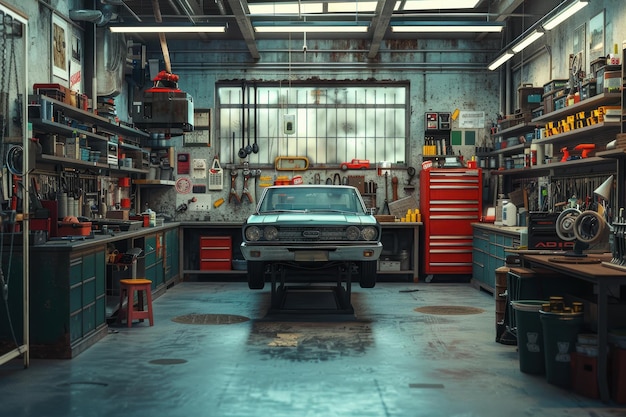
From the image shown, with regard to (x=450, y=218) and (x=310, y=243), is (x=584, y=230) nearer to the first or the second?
(x=310, y=243)

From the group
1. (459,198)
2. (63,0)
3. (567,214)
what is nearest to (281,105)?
(459,198)

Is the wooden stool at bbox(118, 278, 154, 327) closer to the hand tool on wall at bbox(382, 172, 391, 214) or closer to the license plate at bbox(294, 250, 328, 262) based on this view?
the license plate at bbox(294, 250, 328, 262)

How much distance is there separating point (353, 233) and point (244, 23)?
3590 millimetres

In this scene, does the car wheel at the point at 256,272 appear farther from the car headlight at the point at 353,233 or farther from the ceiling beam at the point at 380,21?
the ceiling beam at the point at 380,21

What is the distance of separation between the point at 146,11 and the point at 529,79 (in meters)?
5.76

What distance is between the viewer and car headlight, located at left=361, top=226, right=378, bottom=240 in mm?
7324

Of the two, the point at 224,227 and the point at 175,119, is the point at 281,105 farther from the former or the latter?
the point at 175,119

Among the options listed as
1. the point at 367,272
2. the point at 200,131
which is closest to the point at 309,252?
the point at 367,272

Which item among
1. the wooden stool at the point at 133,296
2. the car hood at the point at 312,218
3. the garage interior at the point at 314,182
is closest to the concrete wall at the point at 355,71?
the garage interior at the point at 314,182

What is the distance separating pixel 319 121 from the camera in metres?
11.5

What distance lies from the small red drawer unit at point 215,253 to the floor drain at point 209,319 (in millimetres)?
3167

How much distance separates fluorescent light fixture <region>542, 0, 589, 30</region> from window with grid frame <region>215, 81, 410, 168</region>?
12.3ft

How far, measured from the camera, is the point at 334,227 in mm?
7242

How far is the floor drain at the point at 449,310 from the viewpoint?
780cm
